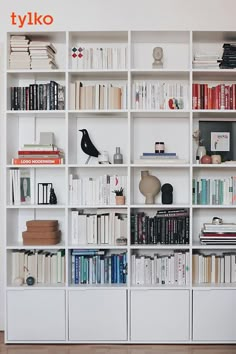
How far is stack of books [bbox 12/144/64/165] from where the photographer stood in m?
4.06

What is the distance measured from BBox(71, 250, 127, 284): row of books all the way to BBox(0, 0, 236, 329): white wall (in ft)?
2.31

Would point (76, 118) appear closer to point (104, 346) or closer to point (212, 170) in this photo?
point (212, 170)

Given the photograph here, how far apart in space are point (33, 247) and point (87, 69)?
4.82 feet

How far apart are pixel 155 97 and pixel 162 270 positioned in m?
1.38

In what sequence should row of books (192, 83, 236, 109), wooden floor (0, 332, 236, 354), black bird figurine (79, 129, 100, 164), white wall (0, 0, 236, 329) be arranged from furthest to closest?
white wall (0, 0, 236, 329), black bird figurine (79, 129, 100, 164), row of books (192, 83, 236, 109), wooden floor (0, 332, 236, 354)

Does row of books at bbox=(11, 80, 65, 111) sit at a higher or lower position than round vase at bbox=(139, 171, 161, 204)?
higher

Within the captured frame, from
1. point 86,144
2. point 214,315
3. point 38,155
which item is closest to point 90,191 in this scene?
point 86,144

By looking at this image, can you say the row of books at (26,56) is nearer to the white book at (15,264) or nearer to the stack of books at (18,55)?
the stack of books at (18,55)

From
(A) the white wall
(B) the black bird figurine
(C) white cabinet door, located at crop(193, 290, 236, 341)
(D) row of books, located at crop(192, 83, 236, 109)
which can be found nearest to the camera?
(C) white cabinet door, located at crop(193, 290, 236, 341)

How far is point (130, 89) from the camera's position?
4043mm

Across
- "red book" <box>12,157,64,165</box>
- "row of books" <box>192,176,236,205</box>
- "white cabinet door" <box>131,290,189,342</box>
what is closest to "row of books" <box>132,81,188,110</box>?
"row of books" <box>192,176,236,205</box>

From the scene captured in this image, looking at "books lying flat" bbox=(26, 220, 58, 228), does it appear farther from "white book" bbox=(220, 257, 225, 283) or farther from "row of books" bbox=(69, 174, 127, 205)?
"white book" bbox=(220, 257, 225, 283)

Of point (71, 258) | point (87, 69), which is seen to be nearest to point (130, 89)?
point (87, 69)

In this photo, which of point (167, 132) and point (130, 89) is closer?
point (130, 89)
